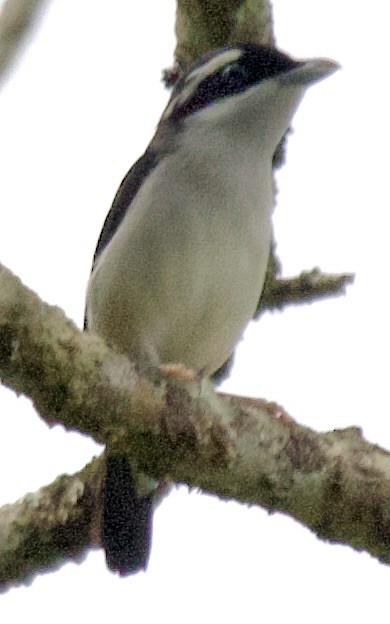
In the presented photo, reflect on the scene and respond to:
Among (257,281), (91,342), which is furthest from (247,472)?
(257,281)

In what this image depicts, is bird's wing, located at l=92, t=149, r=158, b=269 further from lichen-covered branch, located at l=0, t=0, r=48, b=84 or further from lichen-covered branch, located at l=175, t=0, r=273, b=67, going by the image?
lichen-covered branch, located at l=0, t=0, r=48, b=84

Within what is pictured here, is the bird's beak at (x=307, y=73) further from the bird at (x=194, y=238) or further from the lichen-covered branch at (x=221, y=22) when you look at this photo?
the lichen-covered branch at (x=221, y=22)

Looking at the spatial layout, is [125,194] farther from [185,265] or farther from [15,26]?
[15,26]

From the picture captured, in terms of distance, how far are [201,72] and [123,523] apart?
7.20ft

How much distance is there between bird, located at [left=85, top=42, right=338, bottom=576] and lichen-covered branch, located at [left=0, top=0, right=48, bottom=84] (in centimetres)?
222

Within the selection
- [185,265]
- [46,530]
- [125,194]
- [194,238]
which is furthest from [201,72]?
[46,530]

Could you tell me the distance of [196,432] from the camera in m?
3.31

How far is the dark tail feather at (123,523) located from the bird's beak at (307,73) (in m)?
1.92

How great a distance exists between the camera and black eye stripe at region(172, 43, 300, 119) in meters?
4.98

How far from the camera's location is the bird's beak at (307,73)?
4.87 metres

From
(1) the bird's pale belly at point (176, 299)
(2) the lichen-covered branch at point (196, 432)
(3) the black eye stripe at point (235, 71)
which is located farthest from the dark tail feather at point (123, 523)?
(3) the black eye stripe at point (235, 71)

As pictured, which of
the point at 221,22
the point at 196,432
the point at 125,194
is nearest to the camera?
the point at 196,432

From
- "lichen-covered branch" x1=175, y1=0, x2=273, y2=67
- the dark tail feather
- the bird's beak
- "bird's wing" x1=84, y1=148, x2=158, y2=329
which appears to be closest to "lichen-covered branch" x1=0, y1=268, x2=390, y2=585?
the dark tail feather

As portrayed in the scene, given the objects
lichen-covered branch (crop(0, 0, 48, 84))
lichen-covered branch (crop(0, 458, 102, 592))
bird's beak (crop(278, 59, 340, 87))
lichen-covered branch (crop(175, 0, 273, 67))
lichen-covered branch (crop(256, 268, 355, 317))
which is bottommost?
lichen-covered branch (crop(0, 458, 102, 592))
